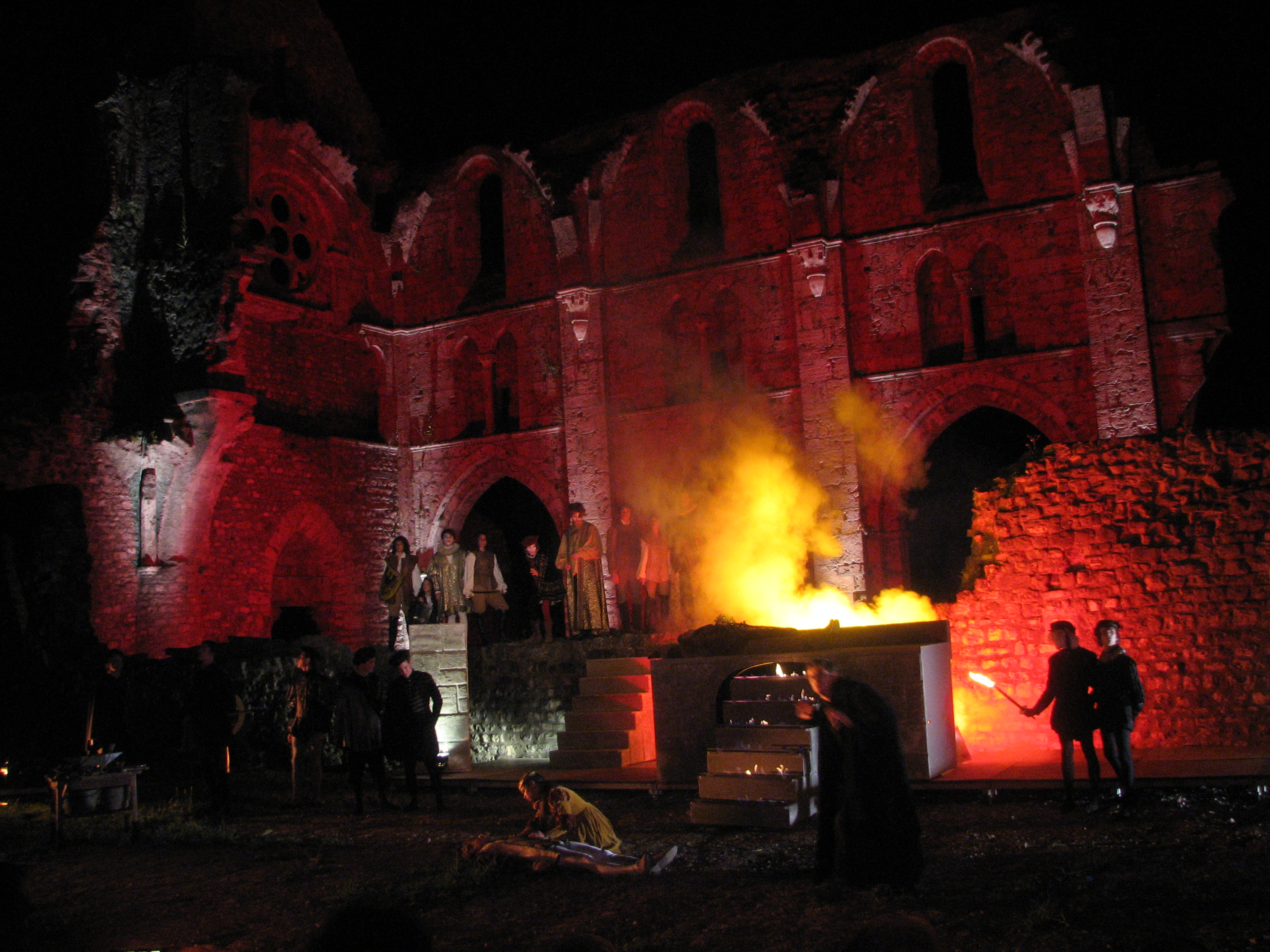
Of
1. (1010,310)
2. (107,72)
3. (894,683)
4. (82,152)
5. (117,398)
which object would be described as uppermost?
(107,72)

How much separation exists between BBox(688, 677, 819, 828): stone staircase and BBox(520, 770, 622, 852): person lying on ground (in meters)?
1.01

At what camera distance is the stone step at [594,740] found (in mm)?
11109

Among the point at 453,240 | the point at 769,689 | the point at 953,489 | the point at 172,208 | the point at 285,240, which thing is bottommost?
the point at 769,689

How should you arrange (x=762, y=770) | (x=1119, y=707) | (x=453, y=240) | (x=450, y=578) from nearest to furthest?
(x=1119, y=707) < (x=762, y=770) < (x=450, y=578) < (x=453, y=240)

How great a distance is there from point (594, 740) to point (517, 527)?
1279 cm

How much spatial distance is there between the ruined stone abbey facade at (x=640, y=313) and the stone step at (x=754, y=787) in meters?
9.89

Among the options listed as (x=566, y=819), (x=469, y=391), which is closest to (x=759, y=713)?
(x=566, y=819)

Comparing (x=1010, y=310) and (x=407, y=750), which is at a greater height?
(x=1010, y=310)

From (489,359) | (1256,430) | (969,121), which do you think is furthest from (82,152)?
(1256,430)

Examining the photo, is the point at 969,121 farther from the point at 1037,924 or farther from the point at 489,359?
the point at 1037,924

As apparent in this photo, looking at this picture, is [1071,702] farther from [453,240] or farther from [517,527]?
[453,240]

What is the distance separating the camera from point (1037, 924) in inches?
200

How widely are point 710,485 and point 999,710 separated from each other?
8861mm

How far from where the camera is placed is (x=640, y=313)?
20297 mm
